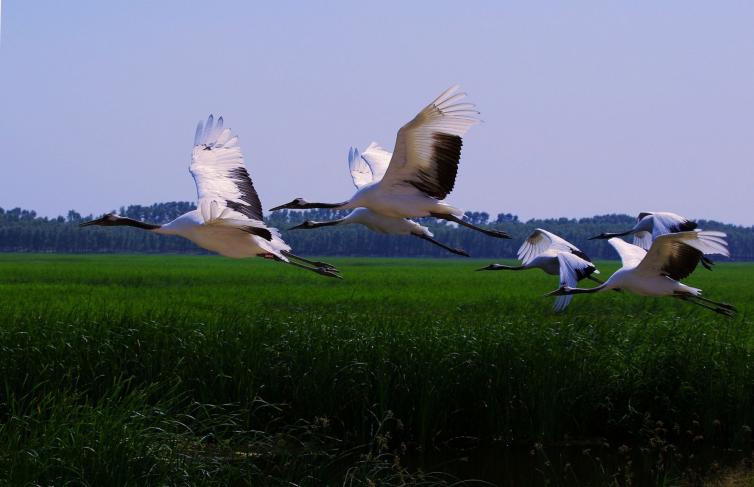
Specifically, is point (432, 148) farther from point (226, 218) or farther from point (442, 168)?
point (226, 218)

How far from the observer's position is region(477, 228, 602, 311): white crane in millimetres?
12039

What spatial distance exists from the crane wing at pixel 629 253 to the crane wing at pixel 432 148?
2.96 m

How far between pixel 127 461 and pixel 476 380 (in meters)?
5.01

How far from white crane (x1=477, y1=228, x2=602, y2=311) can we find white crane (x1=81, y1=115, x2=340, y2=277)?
9.15 ft

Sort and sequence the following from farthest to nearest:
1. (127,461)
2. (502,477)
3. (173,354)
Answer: (173,354)
(502,477)
(127,461)

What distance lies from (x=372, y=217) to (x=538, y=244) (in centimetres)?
353

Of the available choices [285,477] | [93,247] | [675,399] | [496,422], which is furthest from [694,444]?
[93,247]

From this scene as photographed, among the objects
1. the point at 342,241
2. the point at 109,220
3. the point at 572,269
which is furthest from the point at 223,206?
the point at 342,241

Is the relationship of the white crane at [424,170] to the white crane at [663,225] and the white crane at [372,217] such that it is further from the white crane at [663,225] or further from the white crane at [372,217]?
the white crane at [663,225]

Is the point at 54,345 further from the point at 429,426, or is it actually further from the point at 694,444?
the point at 694,444

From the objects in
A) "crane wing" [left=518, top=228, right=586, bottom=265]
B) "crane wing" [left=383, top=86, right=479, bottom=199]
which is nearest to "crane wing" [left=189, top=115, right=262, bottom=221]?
"crane wing" [left=383, top=86, right=479, bottom=199]

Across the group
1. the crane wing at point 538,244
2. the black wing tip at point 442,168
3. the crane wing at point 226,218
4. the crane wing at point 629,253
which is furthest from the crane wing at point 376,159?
the crane wing at point 226,218

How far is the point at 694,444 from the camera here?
1193cm

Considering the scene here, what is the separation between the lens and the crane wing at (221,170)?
11.1 m
